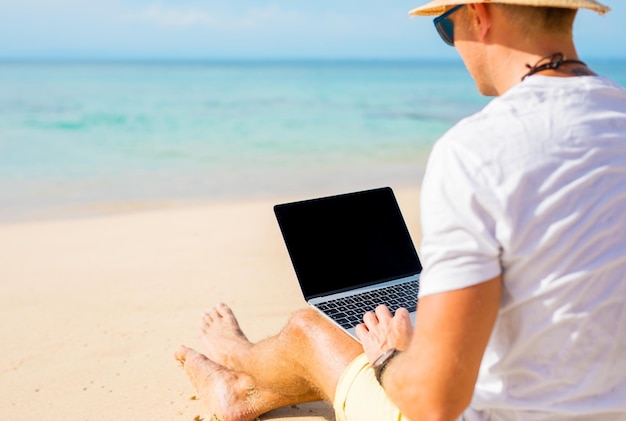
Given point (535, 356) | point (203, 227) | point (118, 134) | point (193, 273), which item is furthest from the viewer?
point (118, 134)

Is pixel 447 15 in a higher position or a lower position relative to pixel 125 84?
lower

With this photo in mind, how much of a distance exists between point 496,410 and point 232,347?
1621 millimetres

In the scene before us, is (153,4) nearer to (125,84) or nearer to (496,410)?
(125,84)

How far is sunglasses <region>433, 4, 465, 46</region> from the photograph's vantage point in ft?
5.55

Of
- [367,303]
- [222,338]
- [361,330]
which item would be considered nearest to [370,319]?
[361,330]

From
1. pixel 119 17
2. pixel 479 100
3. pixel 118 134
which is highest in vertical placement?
pixel 119 17

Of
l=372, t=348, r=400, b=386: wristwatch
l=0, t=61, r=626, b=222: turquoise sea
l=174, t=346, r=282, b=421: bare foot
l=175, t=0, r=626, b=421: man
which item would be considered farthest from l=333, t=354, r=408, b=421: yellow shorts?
l=0, t=61, r=626, b=222: turquoise sea

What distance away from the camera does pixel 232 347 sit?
10.2 feet

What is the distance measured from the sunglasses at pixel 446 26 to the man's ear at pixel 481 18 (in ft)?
0.16

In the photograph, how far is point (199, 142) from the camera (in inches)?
555

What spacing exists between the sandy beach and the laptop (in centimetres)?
69

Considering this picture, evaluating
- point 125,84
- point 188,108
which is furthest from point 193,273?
point 125,84

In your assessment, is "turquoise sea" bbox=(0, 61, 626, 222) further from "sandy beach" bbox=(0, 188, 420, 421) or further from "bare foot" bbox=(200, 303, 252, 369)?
"bare foot" bbox=(200, 303, 252, 369)

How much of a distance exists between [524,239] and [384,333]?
69 cm
